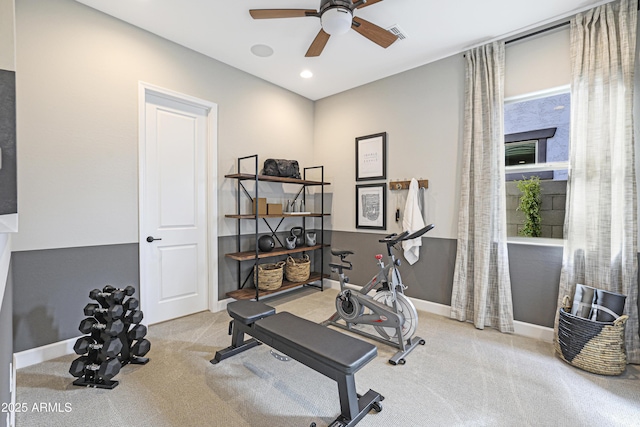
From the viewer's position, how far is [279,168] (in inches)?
154

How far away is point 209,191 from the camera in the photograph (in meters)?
3.52

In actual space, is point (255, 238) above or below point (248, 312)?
above

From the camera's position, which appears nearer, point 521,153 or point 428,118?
point 521,153

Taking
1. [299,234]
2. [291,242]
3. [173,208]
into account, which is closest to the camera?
[173,208]

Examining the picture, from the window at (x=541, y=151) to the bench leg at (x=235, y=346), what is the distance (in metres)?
2.92

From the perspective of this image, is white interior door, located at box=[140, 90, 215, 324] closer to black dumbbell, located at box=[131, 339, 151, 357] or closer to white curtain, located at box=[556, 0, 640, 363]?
black dumbbell, located at box=[131, 339, 151, 357]

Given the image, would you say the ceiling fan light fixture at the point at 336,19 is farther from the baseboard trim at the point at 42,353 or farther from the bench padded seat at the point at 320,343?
the baseboard trim at the point at 42,353

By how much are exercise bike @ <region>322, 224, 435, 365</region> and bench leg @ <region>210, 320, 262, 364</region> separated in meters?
0.97

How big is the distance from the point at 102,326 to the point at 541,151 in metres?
4.24

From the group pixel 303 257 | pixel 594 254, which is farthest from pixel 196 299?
pixel 594 254

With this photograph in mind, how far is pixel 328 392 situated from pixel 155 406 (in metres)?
1.14

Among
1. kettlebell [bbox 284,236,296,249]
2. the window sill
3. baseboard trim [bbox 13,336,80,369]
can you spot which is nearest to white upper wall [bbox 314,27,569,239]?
the window sill

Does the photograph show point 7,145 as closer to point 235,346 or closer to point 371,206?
point 235,346

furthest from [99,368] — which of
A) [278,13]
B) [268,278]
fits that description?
[278,13]
